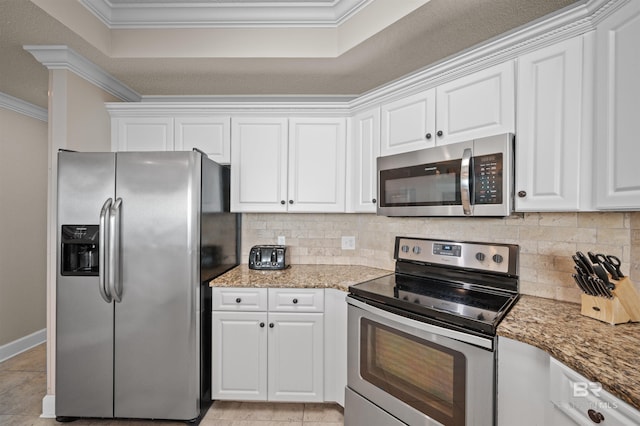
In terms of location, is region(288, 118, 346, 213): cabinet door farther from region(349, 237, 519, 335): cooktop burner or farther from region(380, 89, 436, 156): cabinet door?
region(349, 237, 519, 335): cooktop burner

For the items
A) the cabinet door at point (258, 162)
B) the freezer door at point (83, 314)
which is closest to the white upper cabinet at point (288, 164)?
the cabinet door at point (258, 162)

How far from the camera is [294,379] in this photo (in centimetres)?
205

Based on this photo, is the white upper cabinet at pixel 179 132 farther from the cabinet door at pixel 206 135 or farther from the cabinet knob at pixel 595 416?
the cabinet knob at pixel 595 416

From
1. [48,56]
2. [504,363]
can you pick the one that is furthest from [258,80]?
[504,363]

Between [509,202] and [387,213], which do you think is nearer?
[509,202]

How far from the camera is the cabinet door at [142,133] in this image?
2.46 metres

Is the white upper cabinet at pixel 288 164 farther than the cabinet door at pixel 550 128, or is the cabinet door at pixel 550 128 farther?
the white upper cabinet at pixel 288 164

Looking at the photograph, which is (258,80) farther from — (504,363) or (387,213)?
(504,363)

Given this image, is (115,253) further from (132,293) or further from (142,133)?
(142,133)

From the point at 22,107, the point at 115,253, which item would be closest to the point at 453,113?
the point at 115,253

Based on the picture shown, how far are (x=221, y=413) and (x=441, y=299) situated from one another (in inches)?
66.4

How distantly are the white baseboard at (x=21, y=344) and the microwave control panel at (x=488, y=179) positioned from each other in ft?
13.8

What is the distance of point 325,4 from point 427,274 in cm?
193

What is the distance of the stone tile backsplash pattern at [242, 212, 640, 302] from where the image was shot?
1451mm
